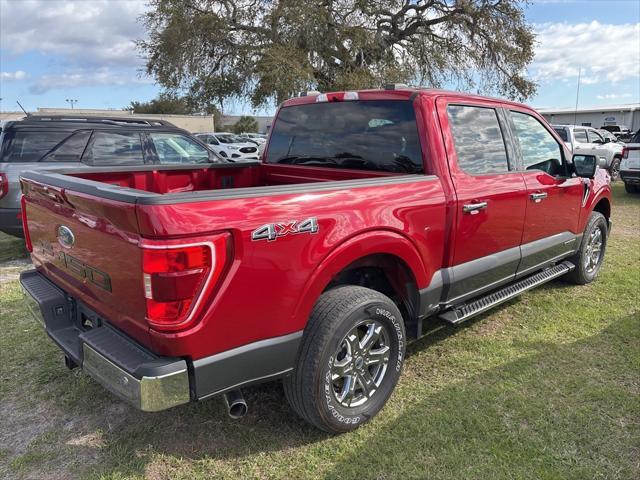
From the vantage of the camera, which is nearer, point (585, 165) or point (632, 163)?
point (585, 165)

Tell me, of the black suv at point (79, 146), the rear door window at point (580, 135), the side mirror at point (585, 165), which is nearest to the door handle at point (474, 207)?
the side mirror at point (585, 165)

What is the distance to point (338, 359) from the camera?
111 inches

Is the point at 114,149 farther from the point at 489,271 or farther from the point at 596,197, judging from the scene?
the point at 596,197

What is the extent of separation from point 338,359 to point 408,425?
1.93ft

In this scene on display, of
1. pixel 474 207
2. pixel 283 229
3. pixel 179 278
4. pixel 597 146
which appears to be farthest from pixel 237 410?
pixel 597 146

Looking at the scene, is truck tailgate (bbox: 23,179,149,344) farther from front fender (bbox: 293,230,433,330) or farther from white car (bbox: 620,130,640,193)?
white car (bbox: 620,130,640,193)

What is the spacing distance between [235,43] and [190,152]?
15.7 meters

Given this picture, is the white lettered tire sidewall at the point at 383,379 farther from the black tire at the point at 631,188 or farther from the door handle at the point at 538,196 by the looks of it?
the black tire at the point at 631,188

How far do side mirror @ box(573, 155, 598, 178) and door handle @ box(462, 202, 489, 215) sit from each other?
5.66 ft

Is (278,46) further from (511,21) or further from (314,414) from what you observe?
(314,414)

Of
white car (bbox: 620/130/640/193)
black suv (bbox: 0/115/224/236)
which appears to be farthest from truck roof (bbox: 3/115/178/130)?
white car (bbox: 620/130/640/193)

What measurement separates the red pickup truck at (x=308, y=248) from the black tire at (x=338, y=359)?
0.01m

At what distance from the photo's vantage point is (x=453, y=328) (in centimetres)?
425

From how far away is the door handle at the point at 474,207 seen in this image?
331 cm
